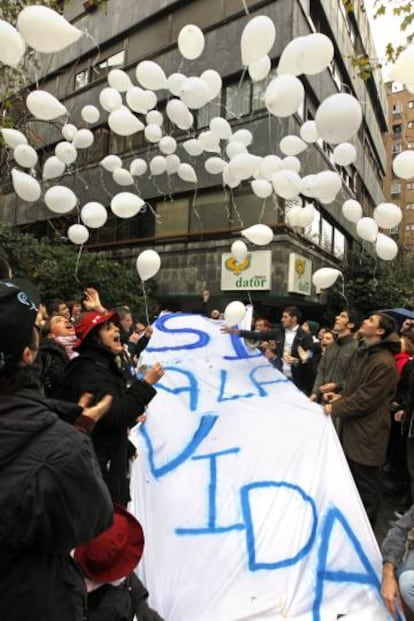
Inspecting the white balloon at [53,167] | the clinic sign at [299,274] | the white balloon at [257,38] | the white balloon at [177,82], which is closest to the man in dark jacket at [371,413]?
the white balloon at [257,38]

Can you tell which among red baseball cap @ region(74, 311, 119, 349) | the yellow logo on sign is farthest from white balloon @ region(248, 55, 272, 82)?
the yellow logo on sign

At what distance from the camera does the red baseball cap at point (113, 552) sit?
1.52m

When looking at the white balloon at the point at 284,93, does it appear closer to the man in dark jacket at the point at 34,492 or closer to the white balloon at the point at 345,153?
the white balloon at the point at 345,153

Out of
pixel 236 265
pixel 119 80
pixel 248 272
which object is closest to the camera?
pixel 119 80

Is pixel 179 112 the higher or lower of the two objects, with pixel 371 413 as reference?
higher

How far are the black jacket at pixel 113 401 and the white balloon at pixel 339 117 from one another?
106 inches

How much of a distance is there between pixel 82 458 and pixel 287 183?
4076mm

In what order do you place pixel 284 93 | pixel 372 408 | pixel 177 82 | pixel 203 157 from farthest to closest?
1. pixel 203 157
2. pixel 177 82
3. pixel 284 93
4. pixel 372 408

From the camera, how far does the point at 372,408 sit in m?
3.21

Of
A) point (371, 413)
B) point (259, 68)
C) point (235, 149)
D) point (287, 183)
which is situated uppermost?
point (259, 68)

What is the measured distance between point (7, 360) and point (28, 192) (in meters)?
4.62

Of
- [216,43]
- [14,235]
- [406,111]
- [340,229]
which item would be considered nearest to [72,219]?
[14,235]

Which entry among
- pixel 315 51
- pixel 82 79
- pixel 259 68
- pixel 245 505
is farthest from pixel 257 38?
pixel 82 79

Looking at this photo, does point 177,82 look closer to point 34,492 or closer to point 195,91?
point 195,91
